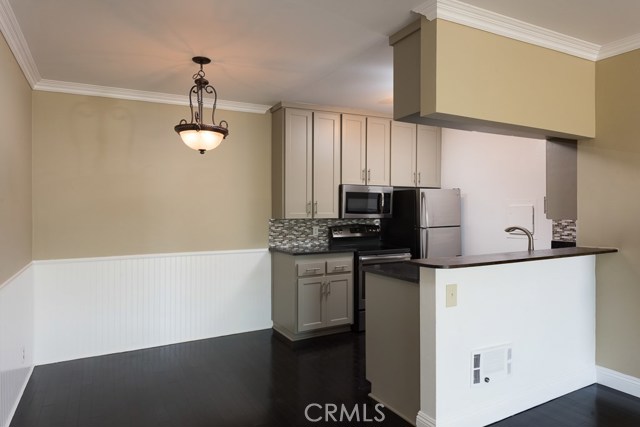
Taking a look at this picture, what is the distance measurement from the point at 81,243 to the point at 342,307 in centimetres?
268

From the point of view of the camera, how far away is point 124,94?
4.00 metres

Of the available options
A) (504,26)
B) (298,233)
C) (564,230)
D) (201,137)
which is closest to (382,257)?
(298,233)

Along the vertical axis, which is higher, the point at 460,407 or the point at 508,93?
the point at 508,93

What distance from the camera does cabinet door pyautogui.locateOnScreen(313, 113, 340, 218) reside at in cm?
466

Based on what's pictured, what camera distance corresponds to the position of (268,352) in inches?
154

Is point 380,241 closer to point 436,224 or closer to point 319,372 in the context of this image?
point 436,224

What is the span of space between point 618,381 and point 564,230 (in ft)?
4.51

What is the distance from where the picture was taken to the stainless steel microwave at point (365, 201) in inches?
190

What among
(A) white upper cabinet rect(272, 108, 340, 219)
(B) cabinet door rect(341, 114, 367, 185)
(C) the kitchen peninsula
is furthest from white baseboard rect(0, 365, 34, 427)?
(B) cabinet door rect(341, 114, 367, 185)

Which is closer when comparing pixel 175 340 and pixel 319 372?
pixel 319 372

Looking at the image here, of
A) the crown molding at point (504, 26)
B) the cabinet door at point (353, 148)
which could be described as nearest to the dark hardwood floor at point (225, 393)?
the cabinet door at point (353, 148)

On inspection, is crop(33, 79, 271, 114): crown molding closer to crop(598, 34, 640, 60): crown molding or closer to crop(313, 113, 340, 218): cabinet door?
crop(313, 113, 340, 218): cabinet door

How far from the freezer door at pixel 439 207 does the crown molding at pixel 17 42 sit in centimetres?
392

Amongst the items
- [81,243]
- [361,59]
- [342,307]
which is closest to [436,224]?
[342,307]
